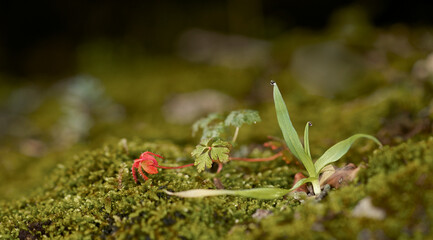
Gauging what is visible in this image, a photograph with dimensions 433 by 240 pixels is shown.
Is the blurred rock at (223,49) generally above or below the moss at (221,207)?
above

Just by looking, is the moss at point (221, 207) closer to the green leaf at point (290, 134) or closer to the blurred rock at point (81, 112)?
the green leaf at point (290, 134)

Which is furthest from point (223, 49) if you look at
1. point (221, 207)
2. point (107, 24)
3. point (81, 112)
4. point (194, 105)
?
point (221, 207)

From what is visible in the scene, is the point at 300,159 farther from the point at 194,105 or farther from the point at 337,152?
the point at 194,105

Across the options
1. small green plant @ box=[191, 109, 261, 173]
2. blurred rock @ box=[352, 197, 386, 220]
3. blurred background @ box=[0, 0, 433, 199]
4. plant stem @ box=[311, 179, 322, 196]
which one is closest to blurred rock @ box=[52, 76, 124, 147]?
blurred background @ box=[0, 0, 433, 199]

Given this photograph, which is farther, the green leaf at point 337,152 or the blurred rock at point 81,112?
the blurred rock at point 81,112

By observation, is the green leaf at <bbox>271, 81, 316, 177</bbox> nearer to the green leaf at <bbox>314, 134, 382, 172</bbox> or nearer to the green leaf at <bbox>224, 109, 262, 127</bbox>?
the green leaf at <bbox>314, 134, 382, 172</bbox>

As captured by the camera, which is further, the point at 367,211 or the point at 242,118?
the point at 242,118

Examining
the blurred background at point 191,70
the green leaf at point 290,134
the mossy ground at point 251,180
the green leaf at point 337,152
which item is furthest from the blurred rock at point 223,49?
the green leaf at point 337,152
